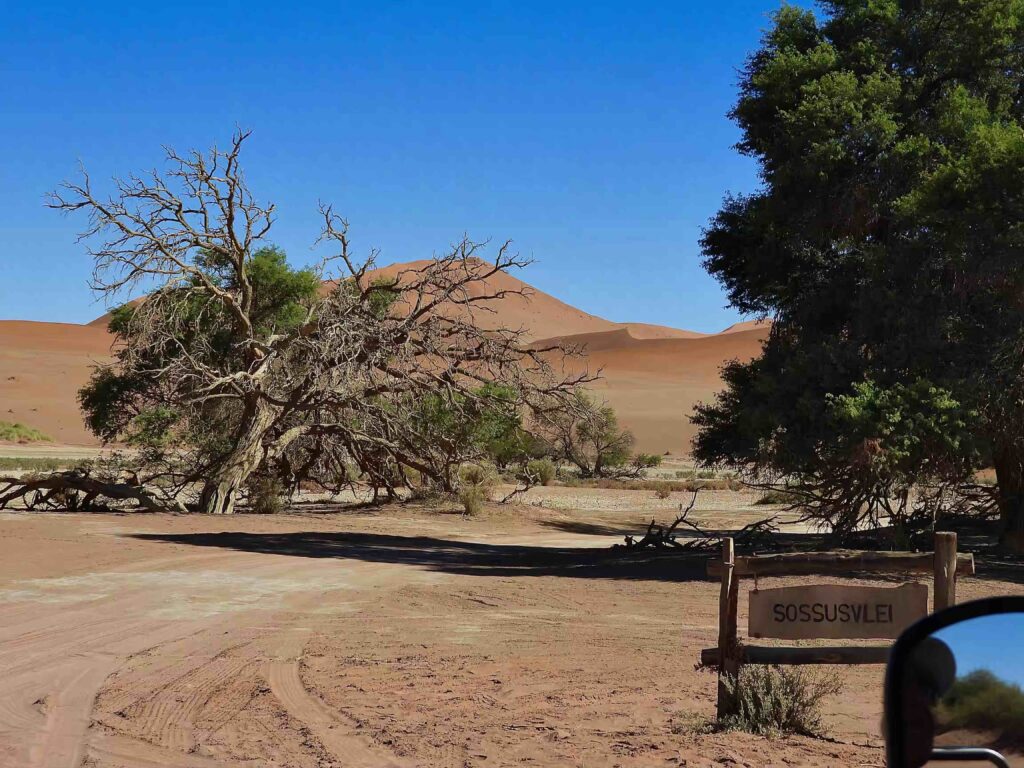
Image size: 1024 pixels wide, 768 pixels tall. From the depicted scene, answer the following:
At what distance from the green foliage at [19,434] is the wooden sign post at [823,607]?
224 ft

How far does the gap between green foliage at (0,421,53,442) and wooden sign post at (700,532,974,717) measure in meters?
68.3

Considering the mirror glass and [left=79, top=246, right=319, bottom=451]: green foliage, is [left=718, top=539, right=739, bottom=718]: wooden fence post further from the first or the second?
[left=79, top=246, right=319, bottom=451]: green foliage

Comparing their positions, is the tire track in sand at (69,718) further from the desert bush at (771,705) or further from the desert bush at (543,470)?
the desert bush at (543,470)

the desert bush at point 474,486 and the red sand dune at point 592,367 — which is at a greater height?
the red sand dune at point 592,367

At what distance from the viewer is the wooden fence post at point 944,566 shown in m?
7.66

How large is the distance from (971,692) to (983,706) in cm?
4

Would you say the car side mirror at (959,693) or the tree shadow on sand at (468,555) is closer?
the car side mirror at (959,693)

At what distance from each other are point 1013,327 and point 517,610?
875 centimetres

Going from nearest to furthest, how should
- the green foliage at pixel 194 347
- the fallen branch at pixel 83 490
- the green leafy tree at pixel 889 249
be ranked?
1. the green leafy tree at pixel 889 249
2. the fallen branch at pixel 83 490
3. the green foliage at pixel 194 347

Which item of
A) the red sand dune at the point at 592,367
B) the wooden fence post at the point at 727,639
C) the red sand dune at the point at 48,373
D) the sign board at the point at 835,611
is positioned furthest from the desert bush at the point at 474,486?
the red sand dune at the point at 48,373

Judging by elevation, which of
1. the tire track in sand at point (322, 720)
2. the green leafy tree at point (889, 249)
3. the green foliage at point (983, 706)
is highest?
the green leafy tree at point (889, 249)

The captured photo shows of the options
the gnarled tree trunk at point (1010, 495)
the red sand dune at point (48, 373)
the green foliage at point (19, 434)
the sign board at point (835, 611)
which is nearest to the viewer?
the sign board at point (835, 611)

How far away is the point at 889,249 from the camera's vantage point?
17.5 metres

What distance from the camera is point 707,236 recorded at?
2103 centimetres
